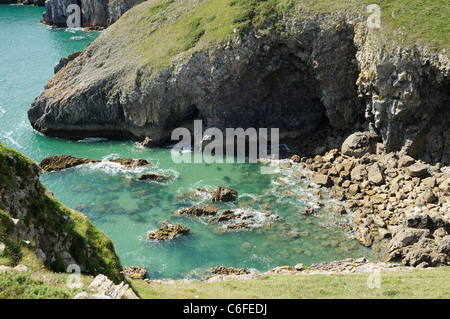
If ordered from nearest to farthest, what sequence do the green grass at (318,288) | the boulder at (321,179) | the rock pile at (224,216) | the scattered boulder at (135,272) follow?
the green grass at (318,288) < the scattered boulder at (135,272) < the rock pile at (224,216) < the boulder at (321,179)

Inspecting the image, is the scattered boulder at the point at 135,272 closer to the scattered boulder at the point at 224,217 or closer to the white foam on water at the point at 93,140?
the scattered boulder at the point at 224,217

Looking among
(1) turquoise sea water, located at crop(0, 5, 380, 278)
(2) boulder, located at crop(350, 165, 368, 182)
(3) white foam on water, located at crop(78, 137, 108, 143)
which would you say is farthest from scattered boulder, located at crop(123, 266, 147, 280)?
(3) white foam on water, located at crop(78, 137, 108, 143)

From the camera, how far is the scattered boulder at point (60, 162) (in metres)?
57.0

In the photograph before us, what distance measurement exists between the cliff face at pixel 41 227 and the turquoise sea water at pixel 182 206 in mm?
13065

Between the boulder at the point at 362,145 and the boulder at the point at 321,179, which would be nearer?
the boulder at the point at 321,179

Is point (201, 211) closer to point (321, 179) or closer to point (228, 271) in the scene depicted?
point (228, 271)

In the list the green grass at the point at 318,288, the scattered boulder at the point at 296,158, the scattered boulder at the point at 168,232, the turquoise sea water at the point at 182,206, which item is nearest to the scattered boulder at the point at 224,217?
the turquoise sea water at the point at 182,206

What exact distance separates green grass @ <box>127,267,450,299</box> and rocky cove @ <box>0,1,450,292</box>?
18.7ft

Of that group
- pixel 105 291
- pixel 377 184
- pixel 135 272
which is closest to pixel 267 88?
pixel 377 184

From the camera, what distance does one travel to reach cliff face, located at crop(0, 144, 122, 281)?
2311 centimetres

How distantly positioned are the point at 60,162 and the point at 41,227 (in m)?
35.7

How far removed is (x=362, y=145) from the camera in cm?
5409
